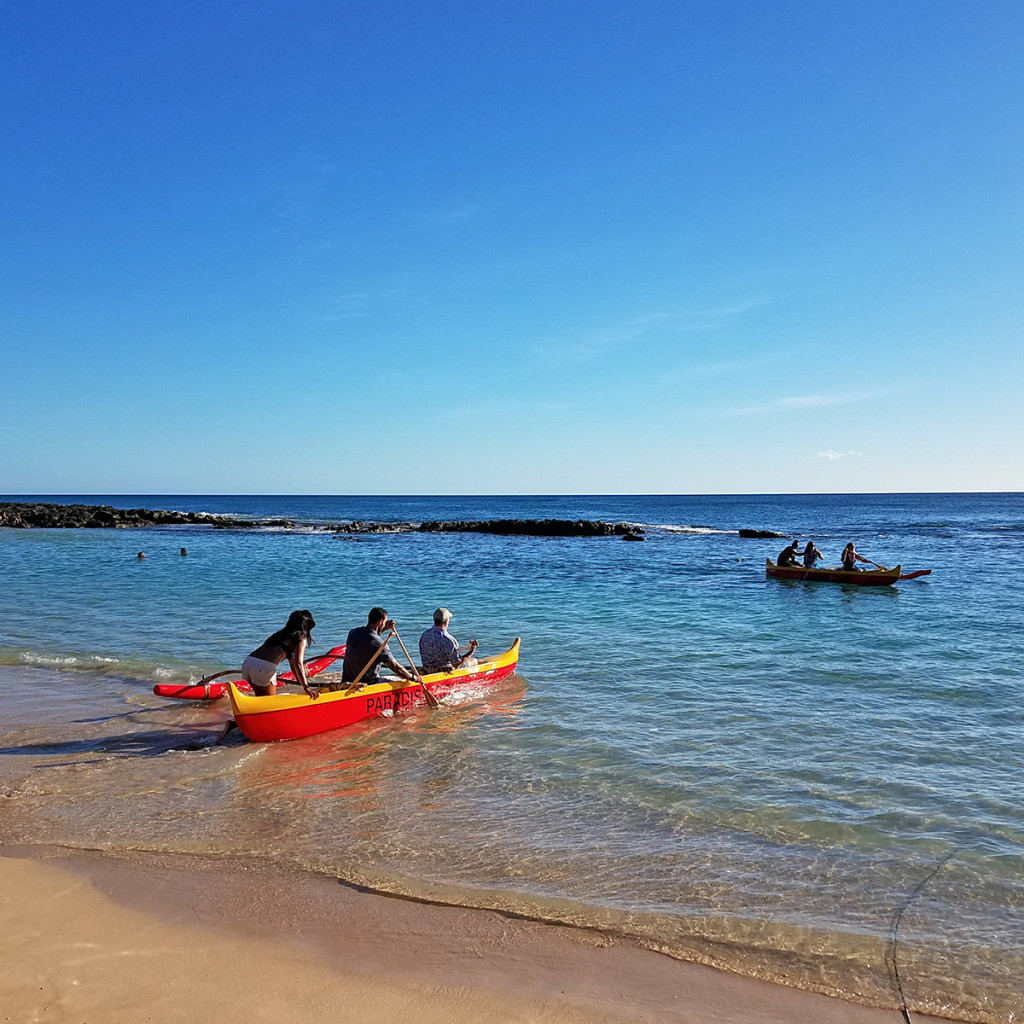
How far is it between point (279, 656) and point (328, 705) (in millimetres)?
863

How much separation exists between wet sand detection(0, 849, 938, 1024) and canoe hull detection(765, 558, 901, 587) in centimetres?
2210

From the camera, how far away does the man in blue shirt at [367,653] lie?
396 inches

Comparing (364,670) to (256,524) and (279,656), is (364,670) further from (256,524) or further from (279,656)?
(256,524)

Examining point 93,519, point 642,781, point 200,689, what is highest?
point 93,519

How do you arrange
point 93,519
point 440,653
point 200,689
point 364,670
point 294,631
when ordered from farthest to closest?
point 93,519 < point 440,653 < point 200,689 < point 364,670 < point 294,631

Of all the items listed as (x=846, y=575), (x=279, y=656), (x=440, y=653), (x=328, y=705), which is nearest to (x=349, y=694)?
(x=328, y=705)

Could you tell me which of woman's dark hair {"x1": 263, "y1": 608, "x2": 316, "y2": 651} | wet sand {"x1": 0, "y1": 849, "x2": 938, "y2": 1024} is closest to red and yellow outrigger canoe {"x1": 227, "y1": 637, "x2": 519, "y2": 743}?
woman's dark hair {"x1": 263, "y1": 608, "x2": 316, "y2": 651}

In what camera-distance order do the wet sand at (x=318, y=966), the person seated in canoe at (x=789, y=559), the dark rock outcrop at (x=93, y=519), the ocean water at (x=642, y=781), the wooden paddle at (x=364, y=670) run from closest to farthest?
the wet sand at (x=318, y=966), the ocean water at (x=642, y=781), the wooden paddle at (x=364, y=670), the person seated in canoe at (x=789, y=559), the dark rock outcrop at (x=93, y=519)

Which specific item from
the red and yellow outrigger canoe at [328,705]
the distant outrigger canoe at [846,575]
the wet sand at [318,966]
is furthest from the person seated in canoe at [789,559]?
the wet sand at [318,966]

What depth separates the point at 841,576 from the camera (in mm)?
24516

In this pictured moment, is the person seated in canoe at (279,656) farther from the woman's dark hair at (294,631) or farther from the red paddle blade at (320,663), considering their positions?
the red paddle blade at (320,663)

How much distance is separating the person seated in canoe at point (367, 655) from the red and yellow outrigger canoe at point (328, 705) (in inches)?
9.1

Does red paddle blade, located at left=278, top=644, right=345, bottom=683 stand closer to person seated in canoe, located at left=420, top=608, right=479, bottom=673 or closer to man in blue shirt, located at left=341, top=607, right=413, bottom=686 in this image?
person seated in canoe, located at left=420, top=608, right=479, bottom=673

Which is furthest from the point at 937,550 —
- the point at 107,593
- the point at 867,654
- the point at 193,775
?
the point at 193,775
